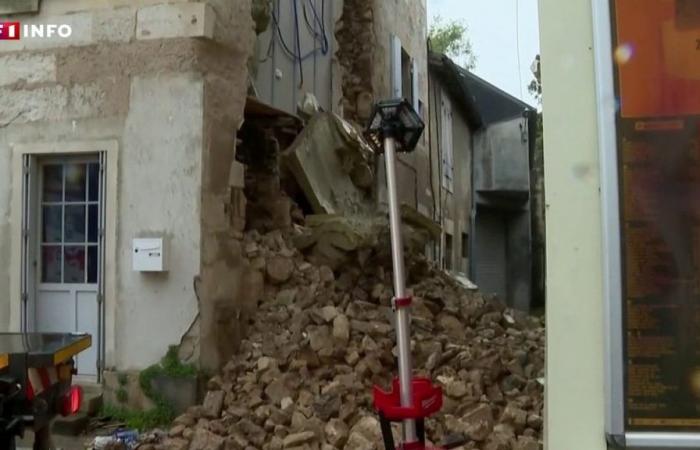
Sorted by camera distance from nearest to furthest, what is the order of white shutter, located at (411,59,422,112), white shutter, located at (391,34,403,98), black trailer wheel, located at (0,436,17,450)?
black trailer wheel, located at (0,436,17,450) → white shutter, located at (391,34,403,98) → white shutter, located at (411,59,422,112)

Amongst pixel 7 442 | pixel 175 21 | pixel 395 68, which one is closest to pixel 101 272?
pixel 175 21

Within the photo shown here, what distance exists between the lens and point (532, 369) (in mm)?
6699

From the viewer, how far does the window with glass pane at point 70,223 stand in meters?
7.33

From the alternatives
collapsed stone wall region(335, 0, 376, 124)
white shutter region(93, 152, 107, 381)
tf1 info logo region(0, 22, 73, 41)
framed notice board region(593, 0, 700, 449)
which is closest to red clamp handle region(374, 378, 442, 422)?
framed notice board region(593, 0, 700, 449)

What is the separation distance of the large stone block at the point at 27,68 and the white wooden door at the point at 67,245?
0.78 m

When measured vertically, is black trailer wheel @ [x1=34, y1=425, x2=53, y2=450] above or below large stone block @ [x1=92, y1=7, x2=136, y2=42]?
below

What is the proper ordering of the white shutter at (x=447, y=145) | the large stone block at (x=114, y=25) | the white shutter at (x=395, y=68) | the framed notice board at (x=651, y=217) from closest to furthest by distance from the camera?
1. the framed notice board at (x=651, y=217)
2. the large stone block at (x=114, y=25)
3. the white shutter at (x=395, y=68)
4. the white shutter at (x=447, y=145)

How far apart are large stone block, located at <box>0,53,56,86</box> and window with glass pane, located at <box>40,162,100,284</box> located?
0.82m

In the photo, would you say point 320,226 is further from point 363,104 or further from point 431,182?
point 431,182

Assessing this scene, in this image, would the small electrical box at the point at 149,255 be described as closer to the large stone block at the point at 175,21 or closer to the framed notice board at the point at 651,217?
the large stone block at the point at 175,21

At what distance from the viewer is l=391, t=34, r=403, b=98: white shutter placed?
13844mm

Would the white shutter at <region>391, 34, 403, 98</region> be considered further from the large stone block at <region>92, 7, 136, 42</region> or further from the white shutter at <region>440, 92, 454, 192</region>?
the large stone block at <region>92, 7, 136, 42</region>

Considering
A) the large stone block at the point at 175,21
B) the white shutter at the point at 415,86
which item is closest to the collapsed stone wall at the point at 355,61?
the white shutter at the point at 415,86

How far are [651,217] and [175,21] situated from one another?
245 inches
